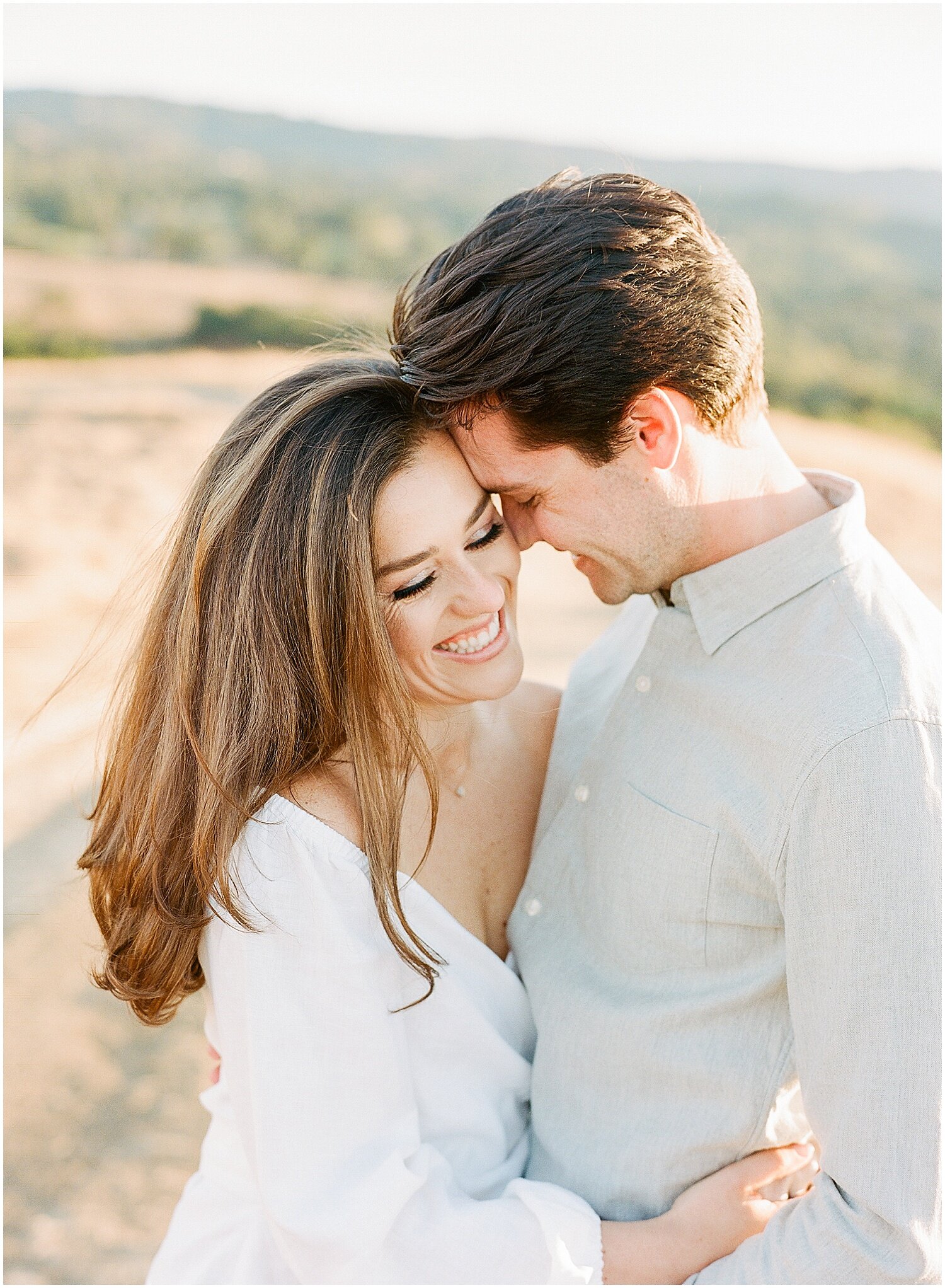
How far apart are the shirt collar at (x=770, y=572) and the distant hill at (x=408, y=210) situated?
19573mm

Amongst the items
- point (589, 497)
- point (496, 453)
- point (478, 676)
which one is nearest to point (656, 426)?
point (589, 497)

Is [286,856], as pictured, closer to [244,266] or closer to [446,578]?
[446,578]

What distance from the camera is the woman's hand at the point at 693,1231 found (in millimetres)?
1929

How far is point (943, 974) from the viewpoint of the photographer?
160cm

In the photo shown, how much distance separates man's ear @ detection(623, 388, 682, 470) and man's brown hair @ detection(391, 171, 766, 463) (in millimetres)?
20

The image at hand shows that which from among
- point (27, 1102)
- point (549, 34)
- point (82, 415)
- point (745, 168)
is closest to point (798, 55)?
point (549, 34)

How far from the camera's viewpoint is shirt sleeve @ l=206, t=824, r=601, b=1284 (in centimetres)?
180

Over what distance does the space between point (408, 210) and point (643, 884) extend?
115ft

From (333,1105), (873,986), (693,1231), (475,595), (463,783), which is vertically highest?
(475,595)

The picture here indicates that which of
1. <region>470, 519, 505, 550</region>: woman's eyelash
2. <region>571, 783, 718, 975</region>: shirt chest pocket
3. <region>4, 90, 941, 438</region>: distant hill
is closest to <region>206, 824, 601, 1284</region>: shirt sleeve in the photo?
<region>571, 783, 718, 975</region>: shirt chest pocket

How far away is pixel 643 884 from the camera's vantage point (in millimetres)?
1973

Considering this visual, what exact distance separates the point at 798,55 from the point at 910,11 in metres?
7.55

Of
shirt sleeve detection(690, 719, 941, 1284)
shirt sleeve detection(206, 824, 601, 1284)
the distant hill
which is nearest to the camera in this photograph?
shirt sleeve detection(690, 719, 941, 1284)

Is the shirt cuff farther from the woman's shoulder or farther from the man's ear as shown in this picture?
the man's ear
